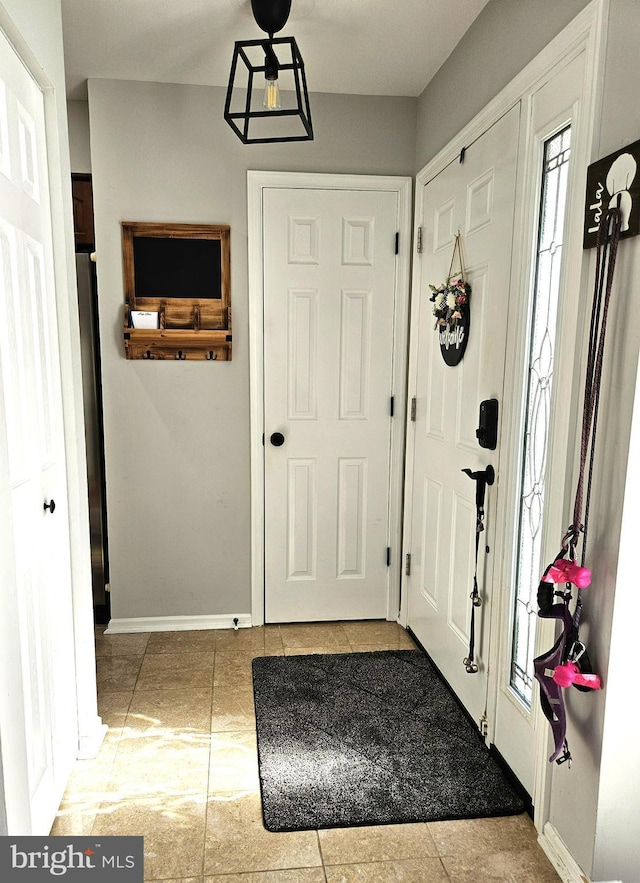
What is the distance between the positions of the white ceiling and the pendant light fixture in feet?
0.25

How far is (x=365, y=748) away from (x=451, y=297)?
5.60 ft

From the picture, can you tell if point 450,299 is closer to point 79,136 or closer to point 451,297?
point 451,297

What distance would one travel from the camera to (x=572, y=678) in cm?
147

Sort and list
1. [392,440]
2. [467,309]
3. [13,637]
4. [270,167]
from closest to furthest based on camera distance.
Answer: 1. [13,637]
2. [467,309]
3. [270,167]
4. [392,440]

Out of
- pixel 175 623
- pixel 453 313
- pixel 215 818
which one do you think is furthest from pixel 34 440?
pixel 175 623

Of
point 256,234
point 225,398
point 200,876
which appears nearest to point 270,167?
point 256,234

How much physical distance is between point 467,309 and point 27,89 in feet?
5.24

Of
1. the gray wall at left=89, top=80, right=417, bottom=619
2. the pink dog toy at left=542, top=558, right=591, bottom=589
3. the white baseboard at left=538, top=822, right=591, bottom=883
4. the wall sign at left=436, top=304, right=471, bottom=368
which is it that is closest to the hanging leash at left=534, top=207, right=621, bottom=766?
the pink dog toy at left=542, top=558, right=591, bottom=589

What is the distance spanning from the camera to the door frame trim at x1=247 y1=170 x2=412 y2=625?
2953mm

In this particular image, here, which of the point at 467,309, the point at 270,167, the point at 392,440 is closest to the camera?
the point at 467,309

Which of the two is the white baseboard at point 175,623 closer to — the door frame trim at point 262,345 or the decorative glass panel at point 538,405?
the door frame trim at point 262,345

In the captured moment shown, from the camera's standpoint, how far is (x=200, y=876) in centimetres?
167

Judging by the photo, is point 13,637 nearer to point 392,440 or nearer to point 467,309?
point 467,309

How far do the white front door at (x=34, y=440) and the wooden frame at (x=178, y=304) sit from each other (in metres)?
1.02
